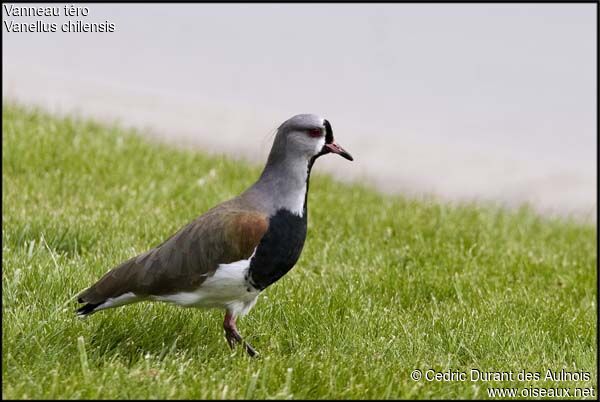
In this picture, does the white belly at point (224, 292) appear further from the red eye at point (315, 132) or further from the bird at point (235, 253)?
the red eye at point (315, 132)

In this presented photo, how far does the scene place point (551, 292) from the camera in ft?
24.4

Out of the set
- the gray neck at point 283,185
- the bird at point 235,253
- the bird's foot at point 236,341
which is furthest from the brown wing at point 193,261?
the bird's foot at point 236,341

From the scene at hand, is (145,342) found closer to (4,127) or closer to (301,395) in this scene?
(301,395)

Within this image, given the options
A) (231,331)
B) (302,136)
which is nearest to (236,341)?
(231,331)

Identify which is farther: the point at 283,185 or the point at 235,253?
the point at 283,185

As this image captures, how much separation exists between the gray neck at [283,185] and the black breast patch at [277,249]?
0.05 m

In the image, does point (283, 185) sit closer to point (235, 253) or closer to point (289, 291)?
point (235, 253)

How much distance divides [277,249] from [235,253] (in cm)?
23

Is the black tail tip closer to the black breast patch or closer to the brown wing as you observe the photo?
the brown wing

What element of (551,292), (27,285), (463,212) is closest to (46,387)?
(27,285)

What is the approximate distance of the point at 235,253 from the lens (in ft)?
18.2

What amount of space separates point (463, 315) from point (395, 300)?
0.55m

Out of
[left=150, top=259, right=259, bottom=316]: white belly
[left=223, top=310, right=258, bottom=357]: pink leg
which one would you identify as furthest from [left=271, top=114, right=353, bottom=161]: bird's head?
[left=223, top=310, right=258, bottom=357]: pink leg

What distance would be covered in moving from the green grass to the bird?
239 mm
